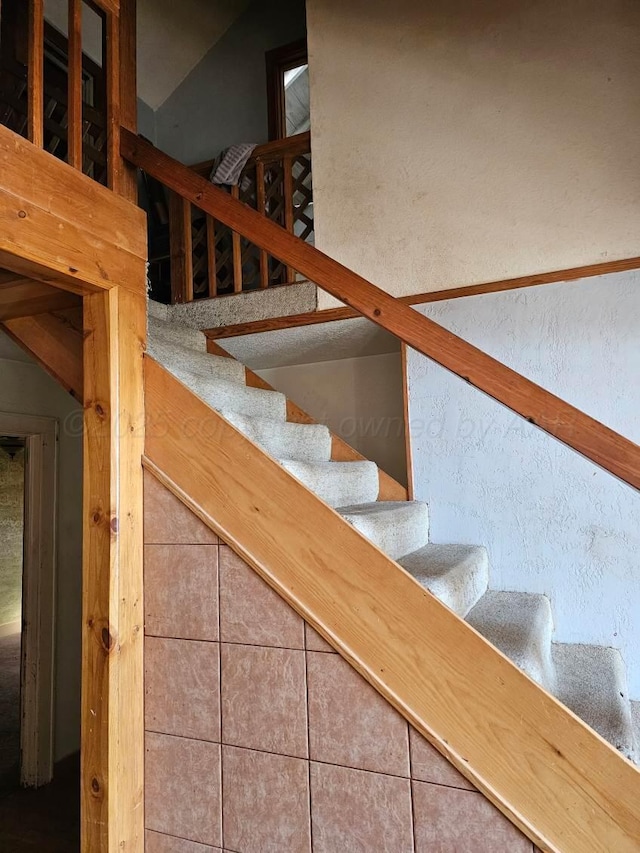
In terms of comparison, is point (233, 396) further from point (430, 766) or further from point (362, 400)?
point (430, 766)

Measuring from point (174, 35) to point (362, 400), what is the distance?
314cm

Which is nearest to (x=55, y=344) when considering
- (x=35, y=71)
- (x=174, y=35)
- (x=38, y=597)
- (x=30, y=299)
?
(x=30, y=299)

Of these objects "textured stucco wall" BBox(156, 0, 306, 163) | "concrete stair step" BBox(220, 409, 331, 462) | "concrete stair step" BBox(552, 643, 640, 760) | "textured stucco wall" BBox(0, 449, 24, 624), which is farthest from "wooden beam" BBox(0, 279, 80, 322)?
"textured stucco wall" BBox(0, 449, 24, 624)

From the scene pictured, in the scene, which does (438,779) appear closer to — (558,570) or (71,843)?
(558,570)

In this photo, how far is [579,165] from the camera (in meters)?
1.93

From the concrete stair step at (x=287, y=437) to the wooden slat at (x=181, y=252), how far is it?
1073 millimetres

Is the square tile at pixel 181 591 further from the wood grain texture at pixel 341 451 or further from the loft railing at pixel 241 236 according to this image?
the loft railing at pixel 241 236

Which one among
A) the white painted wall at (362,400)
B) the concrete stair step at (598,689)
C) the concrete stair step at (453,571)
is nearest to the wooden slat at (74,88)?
the concrete stair step at (453,571)

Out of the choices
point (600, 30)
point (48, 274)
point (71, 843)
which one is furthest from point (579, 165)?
point (71, 843)

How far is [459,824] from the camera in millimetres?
983

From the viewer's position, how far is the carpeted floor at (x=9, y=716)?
107 inches

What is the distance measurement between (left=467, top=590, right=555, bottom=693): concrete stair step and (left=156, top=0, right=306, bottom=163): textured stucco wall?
3473 mm

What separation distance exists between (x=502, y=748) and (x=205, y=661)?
718 mm

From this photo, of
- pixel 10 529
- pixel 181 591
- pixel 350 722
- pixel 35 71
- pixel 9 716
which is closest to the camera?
pixel 350 722
